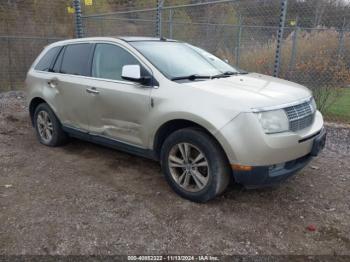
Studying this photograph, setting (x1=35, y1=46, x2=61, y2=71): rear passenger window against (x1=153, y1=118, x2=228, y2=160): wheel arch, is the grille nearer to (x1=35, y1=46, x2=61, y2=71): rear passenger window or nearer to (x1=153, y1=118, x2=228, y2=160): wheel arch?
(x1=153, y1=118, x2=228, y2=160): wheel arch

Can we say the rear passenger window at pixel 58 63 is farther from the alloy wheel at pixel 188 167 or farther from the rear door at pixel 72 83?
the alloy wheel at pixel 188 167

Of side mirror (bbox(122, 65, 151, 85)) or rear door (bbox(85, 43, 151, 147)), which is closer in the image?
side mirror (bbox(122, 65, 151, 85))

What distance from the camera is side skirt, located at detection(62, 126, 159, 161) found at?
12.9 feet

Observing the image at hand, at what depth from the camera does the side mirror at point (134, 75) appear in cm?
368

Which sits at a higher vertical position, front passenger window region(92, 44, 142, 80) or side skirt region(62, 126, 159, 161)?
front passenger window region(92, 44, 142, 80)

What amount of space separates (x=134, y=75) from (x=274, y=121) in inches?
61.8

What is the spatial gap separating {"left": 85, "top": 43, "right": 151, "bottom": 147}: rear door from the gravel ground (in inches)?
23.8

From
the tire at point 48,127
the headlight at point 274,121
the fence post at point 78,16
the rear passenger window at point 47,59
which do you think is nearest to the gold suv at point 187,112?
the headlight at point 274,121

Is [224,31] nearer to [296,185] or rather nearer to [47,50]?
[47,50]

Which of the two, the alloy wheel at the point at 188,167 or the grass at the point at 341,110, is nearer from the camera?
the alloy wheel at the point at 188,167

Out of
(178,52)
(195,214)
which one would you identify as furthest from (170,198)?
(178,52)

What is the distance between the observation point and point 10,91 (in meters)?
11.2

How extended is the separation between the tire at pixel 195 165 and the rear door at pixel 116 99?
0.45 metres

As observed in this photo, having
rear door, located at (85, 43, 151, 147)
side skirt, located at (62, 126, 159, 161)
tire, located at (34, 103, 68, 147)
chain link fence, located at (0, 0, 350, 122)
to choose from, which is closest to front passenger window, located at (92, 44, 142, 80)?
rear door, located at (85, 43, 151, 147)
